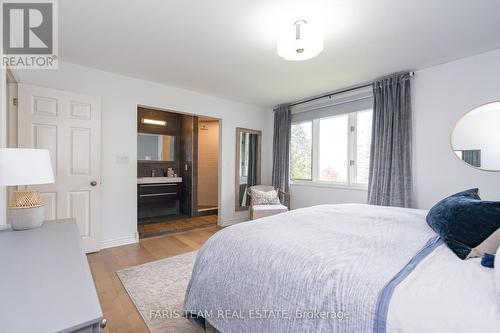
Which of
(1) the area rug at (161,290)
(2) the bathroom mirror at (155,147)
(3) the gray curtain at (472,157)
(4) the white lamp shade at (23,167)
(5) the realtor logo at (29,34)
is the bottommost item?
(1) the area rug at (161,290)

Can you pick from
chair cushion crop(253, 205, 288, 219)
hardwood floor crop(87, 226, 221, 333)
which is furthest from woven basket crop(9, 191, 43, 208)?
chair cushion crop(253, 205, 288, 219)

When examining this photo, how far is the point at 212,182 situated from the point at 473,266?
5.07 metres

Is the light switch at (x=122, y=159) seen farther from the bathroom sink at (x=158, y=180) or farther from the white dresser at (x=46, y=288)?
the white dresser at (x=46, y=288)

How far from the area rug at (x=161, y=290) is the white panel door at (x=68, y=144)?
3.34ft

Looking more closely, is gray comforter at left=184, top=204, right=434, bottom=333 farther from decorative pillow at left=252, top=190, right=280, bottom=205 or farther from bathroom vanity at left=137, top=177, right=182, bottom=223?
bathroom vanity at left=137, top=177, right=182, bottom=223

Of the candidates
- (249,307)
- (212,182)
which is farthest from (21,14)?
(212,182)

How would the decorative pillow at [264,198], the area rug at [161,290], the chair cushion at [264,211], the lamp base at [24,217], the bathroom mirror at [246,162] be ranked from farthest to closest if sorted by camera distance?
the bathroom mirror at [246,162] → the decorative pillow at [264,198] → the chair cushion at [264,211] → the area rug at [161,290] → the lamp base at [24,217]

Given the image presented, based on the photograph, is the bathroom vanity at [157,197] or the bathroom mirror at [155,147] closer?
the bathroom vanity at [157,197]

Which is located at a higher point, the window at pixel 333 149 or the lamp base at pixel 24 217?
the window at pixel 333 149

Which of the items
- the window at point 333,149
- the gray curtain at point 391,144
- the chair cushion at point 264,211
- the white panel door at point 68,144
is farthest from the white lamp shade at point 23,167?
the window at point 333,149

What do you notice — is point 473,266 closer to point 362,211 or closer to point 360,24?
point 362,211

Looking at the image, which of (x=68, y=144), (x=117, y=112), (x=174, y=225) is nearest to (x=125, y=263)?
(x=68, y=144)

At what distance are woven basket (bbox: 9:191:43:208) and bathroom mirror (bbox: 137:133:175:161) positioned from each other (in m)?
3.60

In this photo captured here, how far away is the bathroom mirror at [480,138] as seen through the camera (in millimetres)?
2482
